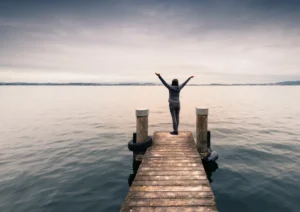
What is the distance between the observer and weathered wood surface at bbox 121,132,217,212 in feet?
16.1

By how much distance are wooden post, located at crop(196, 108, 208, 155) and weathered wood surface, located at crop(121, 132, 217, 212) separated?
4.12 ft

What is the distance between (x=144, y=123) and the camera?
9906 mm

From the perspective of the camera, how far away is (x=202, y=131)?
→ 1011cm

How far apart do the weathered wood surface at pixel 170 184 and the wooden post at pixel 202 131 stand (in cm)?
125

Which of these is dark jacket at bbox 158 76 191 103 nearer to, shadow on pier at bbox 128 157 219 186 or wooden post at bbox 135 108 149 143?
wooden post at bbox 135 108 149 143

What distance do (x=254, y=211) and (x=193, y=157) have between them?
2.72 m

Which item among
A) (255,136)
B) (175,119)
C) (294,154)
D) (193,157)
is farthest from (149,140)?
(255,136)

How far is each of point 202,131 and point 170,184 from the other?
4734mm

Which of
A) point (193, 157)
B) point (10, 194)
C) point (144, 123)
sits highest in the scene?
point (144, 123)

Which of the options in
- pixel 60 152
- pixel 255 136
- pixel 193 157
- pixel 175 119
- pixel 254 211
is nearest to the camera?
pixel 254 211

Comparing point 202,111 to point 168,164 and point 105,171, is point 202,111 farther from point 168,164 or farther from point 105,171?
point 105,171

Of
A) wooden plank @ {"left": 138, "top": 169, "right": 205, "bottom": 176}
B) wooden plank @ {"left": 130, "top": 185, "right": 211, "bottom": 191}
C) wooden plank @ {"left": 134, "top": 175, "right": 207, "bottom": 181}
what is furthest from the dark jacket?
wooden plank @ {"left": 130, "top": 185, "right": 211, "bottom": 191}

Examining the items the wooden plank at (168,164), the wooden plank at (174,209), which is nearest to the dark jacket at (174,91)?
the wooden plank at (168,164)

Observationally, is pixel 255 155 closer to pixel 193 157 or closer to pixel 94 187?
pixel 193 157
